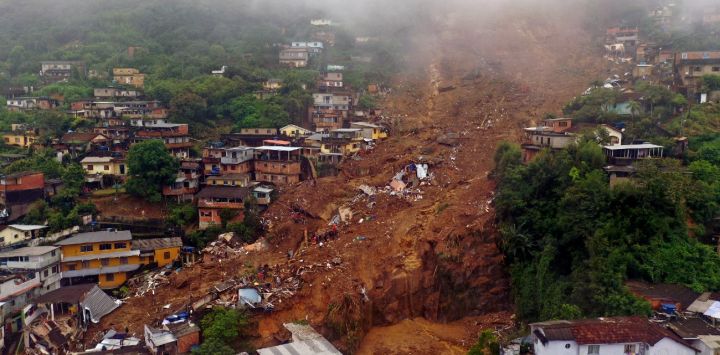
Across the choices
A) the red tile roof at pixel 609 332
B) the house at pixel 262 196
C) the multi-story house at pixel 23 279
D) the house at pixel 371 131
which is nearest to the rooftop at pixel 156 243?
the multi-story house at pixel 23 279

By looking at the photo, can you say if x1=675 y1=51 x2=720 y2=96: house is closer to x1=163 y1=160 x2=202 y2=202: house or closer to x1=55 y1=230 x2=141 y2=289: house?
x1=163 y1=160 x2=202 y2=202: house

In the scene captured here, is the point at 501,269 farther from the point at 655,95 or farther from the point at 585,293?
the point at 655,95

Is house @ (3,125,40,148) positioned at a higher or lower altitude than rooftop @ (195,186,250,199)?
higher

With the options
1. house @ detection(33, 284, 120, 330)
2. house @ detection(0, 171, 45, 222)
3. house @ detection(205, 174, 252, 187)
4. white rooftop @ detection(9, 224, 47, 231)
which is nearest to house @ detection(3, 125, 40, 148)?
house @ detection(0, 171, 45, 222)

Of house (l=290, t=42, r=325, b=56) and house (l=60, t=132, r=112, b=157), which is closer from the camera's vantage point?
house (l=60, t=132, r=112, b=157)

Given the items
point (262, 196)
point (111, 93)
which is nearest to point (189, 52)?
point (111, 93)

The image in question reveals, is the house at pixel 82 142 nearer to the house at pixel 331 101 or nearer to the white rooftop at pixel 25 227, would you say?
the white rooftop at pixel 25 227
